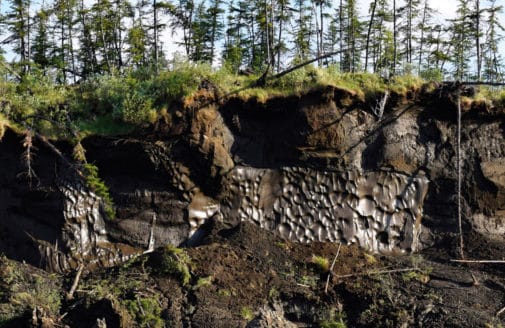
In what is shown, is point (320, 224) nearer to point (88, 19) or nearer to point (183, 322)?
point (183, 322)

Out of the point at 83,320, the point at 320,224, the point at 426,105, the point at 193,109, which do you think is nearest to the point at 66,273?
the point at 83,320

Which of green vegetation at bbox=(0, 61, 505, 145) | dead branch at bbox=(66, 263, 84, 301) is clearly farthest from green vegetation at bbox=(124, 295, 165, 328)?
green vegetation at bbox=(0, 61, 505, 145)

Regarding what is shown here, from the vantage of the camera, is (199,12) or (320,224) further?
(199,12)

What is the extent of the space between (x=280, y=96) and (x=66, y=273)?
21.7 ft

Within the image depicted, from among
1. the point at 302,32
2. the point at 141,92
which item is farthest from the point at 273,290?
the point at 302,32

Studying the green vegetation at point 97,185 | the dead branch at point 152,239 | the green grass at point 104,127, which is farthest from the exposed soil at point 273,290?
the green grass at point 104,127

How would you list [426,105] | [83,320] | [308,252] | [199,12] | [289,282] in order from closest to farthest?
[83,320], [289,282], [308,252], [426,105], [199,12]

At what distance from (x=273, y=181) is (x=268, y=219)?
947 millimetres

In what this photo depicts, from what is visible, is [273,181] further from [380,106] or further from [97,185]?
[97,185]

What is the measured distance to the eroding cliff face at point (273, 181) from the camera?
12.5 m

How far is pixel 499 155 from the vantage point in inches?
601

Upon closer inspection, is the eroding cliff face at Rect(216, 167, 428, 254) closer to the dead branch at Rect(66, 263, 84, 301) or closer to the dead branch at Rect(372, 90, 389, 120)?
the dead branch at Rect(372, 90, 389, 120)

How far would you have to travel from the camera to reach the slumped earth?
34.5 feet

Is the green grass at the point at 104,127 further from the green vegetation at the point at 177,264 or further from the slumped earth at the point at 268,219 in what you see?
the green vegetation at the point at 177,264
